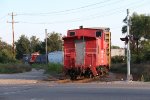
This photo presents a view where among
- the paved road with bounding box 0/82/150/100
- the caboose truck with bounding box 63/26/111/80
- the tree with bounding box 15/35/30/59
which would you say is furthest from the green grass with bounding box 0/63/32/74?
the tree with bounding box 15/35/30/59

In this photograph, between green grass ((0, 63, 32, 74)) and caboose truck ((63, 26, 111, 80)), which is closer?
caboose truck ((63, 26, 111, 80))

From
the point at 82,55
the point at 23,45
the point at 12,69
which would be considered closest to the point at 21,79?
the point at 82,55

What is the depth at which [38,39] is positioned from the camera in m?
136

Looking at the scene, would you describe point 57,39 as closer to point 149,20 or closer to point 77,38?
point 149,20

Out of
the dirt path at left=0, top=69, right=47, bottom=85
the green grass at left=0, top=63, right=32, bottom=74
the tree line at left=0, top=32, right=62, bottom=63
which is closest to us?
the dirt path at left=0, top=69, right=47, bottom=85

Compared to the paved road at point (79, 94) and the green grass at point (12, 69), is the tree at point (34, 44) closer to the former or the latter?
the green grass at point (12, 69)

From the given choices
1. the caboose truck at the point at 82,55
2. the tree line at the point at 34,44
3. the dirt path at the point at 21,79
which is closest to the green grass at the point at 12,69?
the dirt path at the point at 21,79

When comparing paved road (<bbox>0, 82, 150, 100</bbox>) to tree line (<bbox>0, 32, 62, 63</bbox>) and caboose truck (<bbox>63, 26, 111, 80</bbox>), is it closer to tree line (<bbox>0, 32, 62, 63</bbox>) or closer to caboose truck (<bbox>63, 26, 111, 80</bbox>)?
caboose truck (<bbox>63, 26, 111, 80</bbox>)

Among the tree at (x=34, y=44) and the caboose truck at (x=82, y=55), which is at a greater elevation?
the tree at (x=34, y=44)

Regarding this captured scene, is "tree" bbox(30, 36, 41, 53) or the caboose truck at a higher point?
"tree" bbox(30, 36, 41, 53)

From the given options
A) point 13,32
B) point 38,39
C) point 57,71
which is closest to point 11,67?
point 57,71

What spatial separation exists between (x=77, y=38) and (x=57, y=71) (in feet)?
46.2

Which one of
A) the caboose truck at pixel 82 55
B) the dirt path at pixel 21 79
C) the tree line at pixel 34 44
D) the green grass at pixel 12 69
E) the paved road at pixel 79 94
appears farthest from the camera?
the tree line at pixel 34 44

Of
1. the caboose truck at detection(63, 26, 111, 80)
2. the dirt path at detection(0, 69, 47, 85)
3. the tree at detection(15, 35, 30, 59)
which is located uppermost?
the tree at detection(15, 35, 30, 59)
